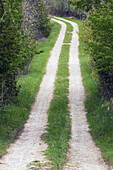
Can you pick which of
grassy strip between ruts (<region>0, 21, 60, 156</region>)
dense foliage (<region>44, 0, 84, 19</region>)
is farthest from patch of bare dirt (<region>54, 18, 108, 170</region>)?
dense foliage (<region>44, 0, 84, 19</region>)

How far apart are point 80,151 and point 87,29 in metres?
18.3

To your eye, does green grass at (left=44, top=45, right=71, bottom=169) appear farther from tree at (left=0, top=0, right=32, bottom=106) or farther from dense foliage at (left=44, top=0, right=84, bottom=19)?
dense foliage at (left=44, top=0, right=84, bottom=19)

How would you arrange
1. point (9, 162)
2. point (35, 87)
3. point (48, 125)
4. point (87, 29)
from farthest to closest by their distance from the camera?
point (87, 29) → point (35, 87) → point (48, 125) → point (9, 162)

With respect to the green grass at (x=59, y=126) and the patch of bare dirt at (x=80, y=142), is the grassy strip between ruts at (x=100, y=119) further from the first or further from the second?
the green grass at (x=59, y=126)

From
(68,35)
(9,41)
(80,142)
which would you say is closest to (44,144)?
(80,142)

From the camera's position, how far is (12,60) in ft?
56.1

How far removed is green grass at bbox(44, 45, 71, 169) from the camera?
1102cm

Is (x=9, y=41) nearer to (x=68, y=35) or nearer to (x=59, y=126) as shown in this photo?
(x=59, y=126)

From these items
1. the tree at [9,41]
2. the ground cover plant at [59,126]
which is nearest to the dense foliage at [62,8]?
the ground cover plant at [59,126]

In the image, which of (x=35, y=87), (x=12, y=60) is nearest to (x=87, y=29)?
(x=35, y=87)

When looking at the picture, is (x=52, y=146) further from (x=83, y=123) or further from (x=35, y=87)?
(x=35, y=87)

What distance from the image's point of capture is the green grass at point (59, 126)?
36.2 ft

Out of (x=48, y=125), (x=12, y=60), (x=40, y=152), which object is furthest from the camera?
(x=12, y=60)

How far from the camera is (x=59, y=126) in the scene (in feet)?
52.0
